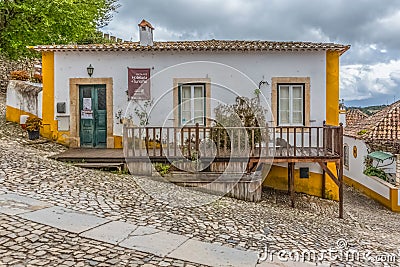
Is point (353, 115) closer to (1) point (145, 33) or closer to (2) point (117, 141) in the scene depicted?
(1) point (145, 33)

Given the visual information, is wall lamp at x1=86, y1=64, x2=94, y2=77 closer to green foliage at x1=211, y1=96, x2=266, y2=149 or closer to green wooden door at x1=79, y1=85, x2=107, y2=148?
green wooden door at x1=79, y1=85, x2=107, y2=148

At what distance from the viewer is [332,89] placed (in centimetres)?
1151

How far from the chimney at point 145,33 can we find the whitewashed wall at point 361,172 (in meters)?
9.72

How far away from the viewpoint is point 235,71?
1158 cm

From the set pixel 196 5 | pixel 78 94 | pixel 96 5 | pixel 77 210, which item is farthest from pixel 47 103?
pixel 96 5

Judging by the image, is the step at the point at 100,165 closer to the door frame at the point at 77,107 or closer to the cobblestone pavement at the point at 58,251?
the door frame at the point at 77,107

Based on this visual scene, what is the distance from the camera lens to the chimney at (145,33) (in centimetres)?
1152

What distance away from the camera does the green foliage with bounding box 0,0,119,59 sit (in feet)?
53.9

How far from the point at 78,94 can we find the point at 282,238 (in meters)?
8.47

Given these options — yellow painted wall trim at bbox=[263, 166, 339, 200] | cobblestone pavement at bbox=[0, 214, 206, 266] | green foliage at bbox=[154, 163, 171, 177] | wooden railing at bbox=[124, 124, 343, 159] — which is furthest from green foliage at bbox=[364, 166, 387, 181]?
cobblestone pavement at bbox=[0, 214, 206, 266]

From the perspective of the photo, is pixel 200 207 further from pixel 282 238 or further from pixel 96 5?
pixel 96 5

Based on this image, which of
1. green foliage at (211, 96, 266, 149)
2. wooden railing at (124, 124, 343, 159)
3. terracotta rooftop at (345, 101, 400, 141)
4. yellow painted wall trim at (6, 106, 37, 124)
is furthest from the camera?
terracotta rooftop at (345, 101, 400, 141)

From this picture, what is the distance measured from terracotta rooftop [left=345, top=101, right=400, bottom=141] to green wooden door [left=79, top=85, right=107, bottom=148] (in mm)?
11092

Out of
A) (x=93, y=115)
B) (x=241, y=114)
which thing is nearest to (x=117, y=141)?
(x=93, y=115)
